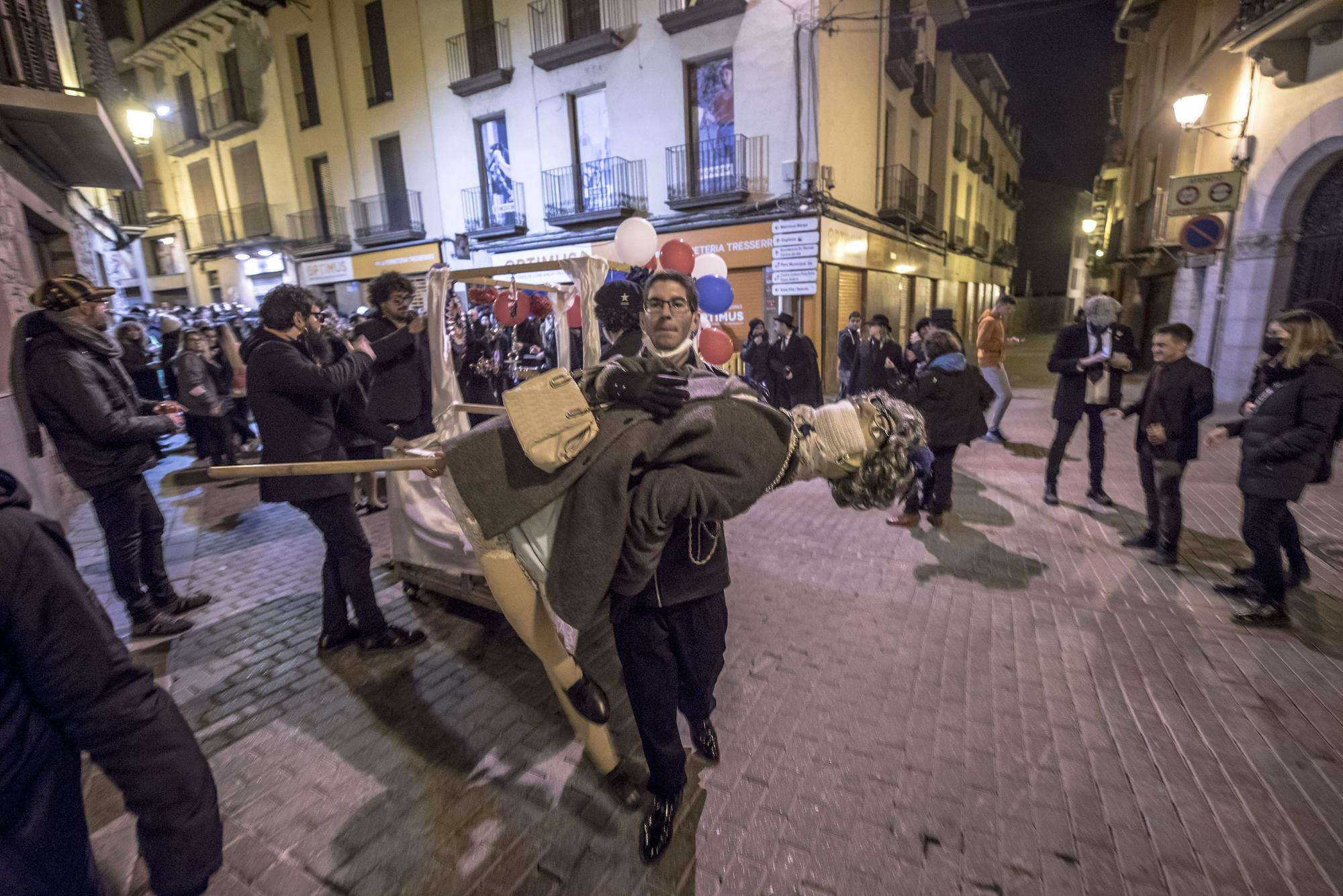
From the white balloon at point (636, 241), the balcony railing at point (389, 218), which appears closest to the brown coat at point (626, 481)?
the white balloon at point (636, 241)

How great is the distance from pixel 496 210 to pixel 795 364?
10.7 metres

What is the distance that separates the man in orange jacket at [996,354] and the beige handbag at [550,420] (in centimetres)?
763

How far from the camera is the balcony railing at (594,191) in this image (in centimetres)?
1317

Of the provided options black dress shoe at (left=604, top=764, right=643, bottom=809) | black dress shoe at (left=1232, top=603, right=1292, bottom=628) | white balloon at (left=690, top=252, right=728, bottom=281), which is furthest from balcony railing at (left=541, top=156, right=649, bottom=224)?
black dress shoe at (left=604, top=764, right=643, bottom=809)

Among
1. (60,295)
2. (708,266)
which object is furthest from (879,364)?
(60,295)

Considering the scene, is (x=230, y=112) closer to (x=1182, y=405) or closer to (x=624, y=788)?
(x=624, y=788)

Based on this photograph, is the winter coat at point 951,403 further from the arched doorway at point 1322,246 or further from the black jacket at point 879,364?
the arched doorway at point 1322,246

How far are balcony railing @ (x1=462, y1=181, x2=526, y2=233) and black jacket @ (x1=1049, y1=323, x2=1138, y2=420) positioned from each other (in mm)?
12889

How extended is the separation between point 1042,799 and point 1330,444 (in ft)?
9.18

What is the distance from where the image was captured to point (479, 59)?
14.9 m

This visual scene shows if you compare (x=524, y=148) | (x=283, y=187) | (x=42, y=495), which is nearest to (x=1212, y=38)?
(x=524, y=148)

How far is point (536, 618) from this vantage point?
2.16 meters

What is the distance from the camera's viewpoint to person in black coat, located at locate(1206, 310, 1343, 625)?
3135 millimetres

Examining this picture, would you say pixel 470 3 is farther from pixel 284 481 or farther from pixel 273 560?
pixel 284 481
